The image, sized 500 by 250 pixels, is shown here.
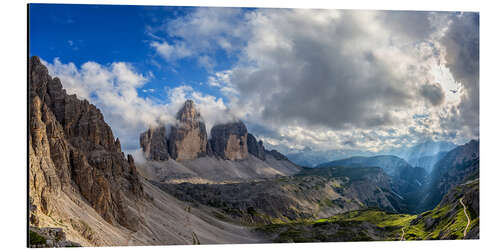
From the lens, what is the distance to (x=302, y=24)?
92.9 ft

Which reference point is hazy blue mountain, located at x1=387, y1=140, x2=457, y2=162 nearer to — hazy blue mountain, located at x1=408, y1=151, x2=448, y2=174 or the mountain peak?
hazy blue mountain, located at x1=408, y1=151, x2=448, y2=174

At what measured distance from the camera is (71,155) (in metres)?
28.3

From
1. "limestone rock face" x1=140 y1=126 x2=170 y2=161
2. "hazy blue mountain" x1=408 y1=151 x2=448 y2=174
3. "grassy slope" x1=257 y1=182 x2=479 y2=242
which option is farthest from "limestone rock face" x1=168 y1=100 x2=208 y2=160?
"grassy slope" x1=257 y1=182 x2=479 y2=242

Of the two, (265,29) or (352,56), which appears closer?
(265,29)

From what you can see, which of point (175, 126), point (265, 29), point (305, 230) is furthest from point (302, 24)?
point (175, 126)

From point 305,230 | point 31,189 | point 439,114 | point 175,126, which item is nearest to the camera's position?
point 31,189

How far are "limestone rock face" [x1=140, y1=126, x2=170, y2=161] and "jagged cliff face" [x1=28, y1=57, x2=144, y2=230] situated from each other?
138 meters

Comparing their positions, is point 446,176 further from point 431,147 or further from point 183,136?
point 183,136

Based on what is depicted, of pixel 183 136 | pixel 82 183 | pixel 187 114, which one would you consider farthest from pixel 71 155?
pixel 183 136

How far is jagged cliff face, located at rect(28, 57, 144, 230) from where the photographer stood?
22517mm

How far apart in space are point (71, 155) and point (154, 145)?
15362 cm

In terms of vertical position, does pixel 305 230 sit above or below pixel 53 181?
below
